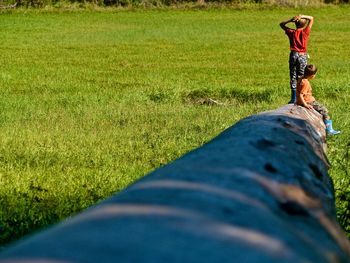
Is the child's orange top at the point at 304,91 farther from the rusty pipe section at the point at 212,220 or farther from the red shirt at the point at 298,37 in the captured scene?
the rusty pipe section at the point at 212,220

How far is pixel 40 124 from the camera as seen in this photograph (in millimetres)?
12898

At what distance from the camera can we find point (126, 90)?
62.0ft

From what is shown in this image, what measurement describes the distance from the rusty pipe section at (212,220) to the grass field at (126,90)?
2641mm

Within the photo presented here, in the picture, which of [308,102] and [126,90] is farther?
[126,90]

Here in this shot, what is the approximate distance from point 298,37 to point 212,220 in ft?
33.9

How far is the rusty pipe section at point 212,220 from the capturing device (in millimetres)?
2467

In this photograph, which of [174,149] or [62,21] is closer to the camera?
[174,149]

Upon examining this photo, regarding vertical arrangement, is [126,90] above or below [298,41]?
below

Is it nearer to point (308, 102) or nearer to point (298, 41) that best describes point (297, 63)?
point (298, 41)

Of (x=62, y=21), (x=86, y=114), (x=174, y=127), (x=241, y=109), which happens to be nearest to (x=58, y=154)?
(x=174, y=127)

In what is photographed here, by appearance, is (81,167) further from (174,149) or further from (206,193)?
(206,193)

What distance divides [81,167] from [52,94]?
859cm

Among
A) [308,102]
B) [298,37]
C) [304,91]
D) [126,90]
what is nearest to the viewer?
[308,102]

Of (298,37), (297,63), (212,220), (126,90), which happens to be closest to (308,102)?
(298,37)
